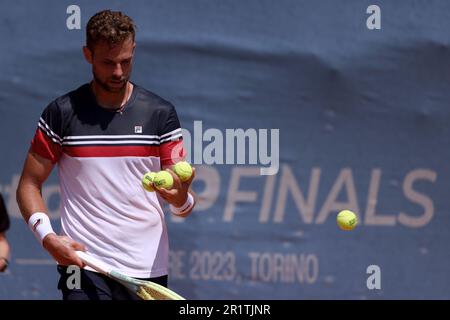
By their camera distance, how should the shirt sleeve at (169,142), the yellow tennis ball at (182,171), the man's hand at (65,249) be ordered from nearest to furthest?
1. the man's hand at (65,249)
2. the yellow tennis ball at (182,171)
3. the shirt sleeve at (169,142)

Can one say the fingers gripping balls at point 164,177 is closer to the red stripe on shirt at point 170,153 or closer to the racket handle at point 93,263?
the red stripe on shirt at point 170,153

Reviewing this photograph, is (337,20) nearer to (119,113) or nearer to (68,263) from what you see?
(119,113)

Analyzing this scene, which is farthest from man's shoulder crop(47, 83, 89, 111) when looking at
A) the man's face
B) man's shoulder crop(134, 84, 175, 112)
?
man's shoulder crop(134, 84, 175, 112)

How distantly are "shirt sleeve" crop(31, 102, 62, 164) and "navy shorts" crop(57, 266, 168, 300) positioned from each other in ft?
1.45

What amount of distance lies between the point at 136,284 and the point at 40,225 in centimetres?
Answer: 43

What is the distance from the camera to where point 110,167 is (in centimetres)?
417

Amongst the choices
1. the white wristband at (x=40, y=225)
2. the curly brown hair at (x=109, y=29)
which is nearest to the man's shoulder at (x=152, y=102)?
the curly brown hair at (x=109, y=29)

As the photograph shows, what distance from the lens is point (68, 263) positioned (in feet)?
13.2

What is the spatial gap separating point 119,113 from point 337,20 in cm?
182

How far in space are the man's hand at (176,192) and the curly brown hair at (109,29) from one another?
0.53m

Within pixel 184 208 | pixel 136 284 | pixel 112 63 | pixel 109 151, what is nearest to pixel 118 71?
pixel 112 63

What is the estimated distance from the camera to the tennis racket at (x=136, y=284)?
13.3ft

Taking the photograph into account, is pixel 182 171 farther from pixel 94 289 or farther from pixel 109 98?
pixel 94 289
